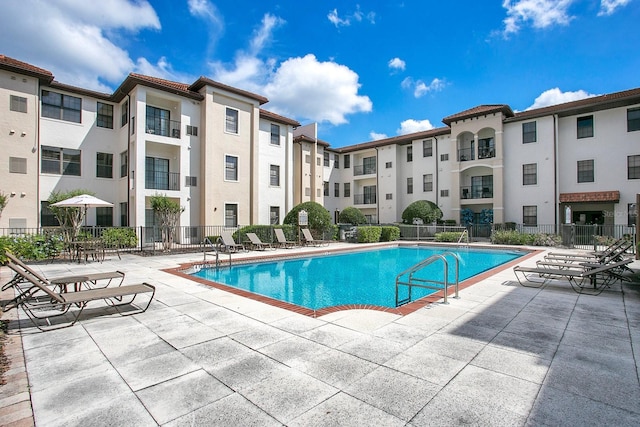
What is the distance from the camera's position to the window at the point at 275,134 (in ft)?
82.4

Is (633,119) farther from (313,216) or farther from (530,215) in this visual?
(313,216)

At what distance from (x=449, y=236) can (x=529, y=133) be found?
34.2ft

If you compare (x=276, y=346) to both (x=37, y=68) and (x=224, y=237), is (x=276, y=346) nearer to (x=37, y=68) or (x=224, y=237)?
(x=224, y=237)

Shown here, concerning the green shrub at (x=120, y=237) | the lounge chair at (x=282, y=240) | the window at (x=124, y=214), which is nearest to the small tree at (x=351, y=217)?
the lounge chair at (x=282, y=240)

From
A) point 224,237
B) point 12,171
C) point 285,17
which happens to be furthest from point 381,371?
point 12,171

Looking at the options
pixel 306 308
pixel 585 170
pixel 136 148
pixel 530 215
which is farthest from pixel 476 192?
pixel 306 308

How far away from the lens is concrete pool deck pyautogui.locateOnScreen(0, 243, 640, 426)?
8.64 ft

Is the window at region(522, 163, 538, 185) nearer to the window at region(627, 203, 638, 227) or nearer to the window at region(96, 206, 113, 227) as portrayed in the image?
the window at region(627, 203, 638, 227)

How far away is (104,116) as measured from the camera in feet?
66.1

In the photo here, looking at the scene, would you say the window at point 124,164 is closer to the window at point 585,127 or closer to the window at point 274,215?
the window at point 274,215

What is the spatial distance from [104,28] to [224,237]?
10.1m

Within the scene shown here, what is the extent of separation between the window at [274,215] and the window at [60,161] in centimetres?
1209

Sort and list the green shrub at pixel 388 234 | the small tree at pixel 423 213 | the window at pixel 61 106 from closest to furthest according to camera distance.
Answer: the window at pixel 61 106
the green shrub at pixel 388 234
the small tree at pixel 423 213

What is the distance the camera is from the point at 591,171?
22.5 meters
